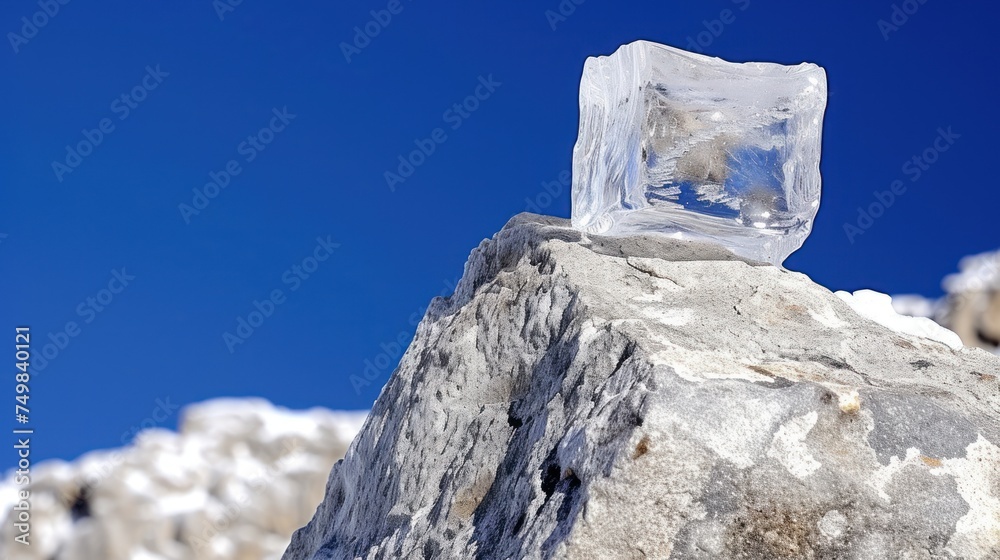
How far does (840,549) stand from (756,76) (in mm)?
1613

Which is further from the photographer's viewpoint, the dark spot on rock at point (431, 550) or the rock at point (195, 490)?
the rock at point (195, 490)

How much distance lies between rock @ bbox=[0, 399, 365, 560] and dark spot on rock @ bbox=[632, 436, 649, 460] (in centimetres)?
1249

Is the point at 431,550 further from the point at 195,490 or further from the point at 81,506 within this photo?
the point at 195,490

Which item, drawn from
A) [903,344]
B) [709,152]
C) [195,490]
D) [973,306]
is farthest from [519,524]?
[195,490]

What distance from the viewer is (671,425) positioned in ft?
5.19

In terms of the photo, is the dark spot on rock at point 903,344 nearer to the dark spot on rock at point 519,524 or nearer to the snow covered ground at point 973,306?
the dark spot on rock at point 519,524

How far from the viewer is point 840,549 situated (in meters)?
1.57

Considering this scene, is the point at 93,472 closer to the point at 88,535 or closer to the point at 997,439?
the point at 88,535

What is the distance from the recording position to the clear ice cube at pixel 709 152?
263 cm

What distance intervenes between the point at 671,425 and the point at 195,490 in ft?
51.0

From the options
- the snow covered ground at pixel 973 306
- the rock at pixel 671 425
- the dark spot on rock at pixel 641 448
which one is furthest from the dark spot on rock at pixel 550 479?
the snow covered ground at pixel 973 306

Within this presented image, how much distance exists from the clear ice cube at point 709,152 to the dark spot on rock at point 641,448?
1142mm

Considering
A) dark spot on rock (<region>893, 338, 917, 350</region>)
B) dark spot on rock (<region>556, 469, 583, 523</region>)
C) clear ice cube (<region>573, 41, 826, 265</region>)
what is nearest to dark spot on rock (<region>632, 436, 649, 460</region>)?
dark spot on rock (<region>556, 469, 583, 523</region>)

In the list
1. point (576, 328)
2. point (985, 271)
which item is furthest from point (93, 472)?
point (576, 328)
